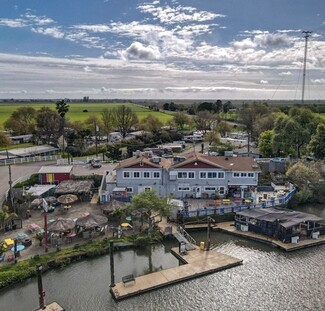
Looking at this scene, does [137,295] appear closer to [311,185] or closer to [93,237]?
[93,237]

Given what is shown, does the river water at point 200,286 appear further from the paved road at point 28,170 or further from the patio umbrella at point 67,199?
the paved road at point 28,170

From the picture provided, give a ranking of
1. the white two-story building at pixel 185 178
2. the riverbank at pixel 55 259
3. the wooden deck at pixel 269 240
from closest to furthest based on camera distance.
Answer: the riverbank at pixel 55 259
the wooden deck at pixel 269 240
the white two-story building at pixel 185 178

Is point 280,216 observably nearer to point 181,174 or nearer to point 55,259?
point 181,174

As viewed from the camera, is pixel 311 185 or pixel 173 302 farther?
pixel 311 185

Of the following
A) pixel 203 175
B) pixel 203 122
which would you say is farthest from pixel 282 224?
pixel 203 122

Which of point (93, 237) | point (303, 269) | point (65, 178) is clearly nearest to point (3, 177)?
point (65, 178)

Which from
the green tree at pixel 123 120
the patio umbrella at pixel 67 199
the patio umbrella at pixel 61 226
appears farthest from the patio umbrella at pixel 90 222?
the green tree at pixel 123 120
